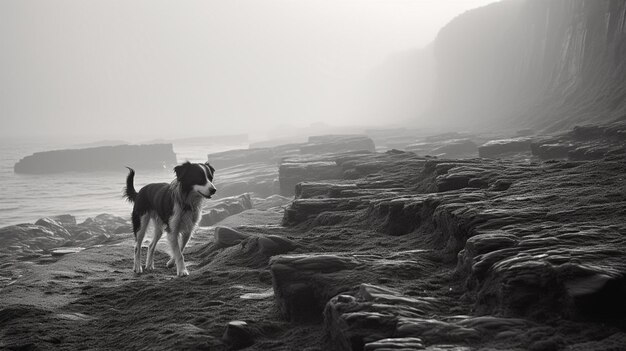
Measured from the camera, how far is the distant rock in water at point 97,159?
112 m

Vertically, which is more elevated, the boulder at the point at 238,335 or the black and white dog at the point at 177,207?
the black and white dog at the point at 177,207

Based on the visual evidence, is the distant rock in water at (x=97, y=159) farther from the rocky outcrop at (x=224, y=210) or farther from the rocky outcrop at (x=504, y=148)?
the rocky outcrop at (x=504, y=148)

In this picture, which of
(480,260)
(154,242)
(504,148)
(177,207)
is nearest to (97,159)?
(504,148)

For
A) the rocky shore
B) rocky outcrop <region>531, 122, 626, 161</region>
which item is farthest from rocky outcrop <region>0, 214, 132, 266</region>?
rocky outcrop <region>531, 122, 626, 161</region>

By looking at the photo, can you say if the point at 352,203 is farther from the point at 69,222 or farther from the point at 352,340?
the point at 69,222

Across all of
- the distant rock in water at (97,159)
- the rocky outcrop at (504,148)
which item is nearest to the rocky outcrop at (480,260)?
the rocky outcrop at (504,148)

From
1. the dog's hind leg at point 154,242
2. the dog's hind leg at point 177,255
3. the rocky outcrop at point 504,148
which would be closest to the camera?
the dog's hind leg at point 177,255

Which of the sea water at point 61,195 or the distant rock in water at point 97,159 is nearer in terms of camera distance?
the sea water at point 61,195

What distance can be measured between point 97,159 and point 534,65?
274ft

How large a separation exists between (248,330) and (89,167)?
117 metres

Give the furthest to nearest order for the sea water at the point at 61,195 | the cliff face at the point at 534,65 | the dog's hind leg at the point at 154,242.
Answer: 1. the sea water at the point at 61,195
2. the cliff face at the point at 534,65
3. the dog's hind leg at the point at 154,242

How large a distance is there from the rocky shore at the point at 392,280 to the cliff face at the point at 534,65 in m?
23.9

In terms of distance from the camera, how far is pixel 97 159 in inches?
4619

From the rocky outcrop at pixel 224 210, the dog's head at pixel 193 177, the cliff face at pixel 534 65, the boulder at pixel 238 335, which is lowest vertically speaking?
the rocky outcrop at pixel 224 210
